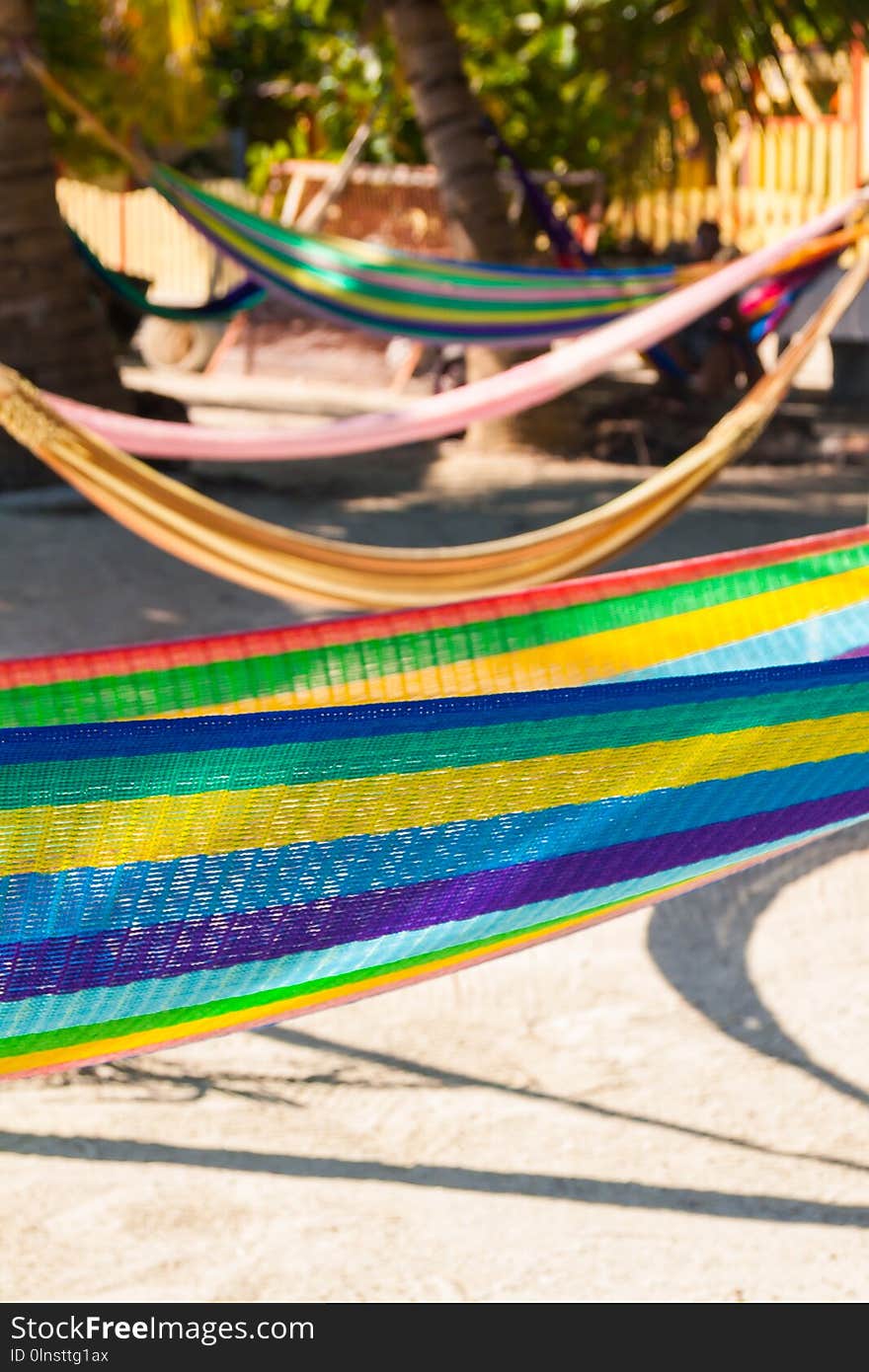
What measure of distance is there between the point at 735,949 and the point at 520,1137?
0.71 m

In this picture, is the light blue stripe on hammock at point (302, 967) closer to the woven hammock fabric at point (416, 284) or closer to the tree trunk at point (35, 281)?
the woven hammock fabric at point (416, 284)

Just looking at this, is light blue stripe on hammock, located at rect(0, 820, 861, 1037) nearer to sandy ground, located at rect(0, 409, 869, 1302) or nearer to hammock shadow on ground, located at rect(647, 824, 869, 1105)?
sandy ground, located at rect(0, 409, 869, 1302)

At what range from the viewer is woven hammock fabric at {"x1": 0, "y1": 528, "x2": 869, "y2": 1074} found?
154 cm

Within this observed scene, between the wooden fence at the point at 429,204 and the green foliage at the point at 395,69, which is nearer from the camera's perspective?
the green foliage at the point at 395,69

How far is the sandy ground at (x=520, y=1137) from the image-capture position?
2.04 metres

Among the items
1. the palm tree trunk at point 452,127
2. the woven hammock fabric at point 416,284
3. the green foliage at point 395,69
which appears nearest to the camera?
the woven hammock fabric at point 416,284

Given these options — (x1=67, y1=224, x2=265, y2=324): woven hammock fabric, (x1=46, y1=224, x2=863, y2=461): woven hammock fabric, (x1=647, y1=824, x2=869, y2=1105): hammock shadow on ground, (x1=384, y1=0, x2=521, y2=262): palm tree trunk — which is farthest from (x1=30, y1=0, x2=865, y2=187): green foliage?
(x1=647, y1=824, x2=869, y2=1105): hammock shadow on ground

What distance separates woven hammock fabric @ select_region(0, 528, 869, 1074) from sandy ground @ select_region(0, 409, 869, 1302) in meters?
0.40

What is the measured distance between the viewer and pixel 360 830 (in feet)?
5.37

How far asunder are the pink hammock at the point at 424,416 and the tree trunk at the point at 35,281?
8.48ft

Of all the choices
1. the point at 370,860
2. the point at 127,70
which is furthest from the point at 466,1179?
the point at 127,70

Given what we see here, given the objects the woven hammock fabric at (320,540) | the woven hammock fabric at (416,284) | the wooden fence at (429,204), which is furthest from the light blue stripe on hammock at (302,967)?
the wooden fence at (429,204)

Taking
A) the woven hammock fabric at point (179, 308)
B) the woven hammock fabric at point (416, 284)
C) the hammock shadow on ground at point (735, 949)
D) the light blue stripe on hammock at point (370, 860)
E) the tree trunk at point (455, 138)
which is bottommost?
the hammock shadow on ground at point (735, 949)
